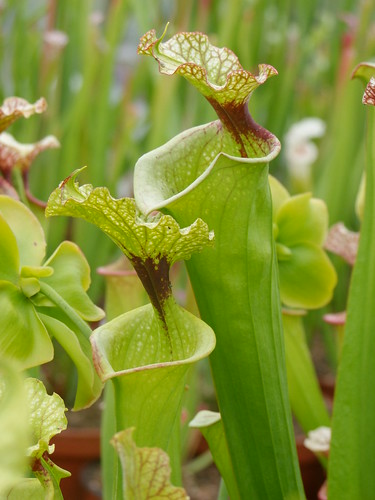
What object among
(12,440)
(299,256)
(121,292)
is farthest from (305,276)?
(12,440)

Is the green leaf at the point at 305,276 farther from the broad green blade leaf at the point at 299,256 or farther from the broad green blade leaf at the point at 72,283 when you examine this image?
the broad green blade leaf at the point at 72,283

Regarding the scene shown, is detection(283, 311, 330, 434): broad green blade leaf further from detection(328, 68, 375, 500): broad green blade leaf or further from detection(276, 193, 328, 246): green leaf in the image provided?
detection(328, 68, 375, 500): broad green blade leaf

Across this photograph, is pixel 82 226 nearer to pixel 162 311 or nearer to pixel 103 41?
pixel 103 41

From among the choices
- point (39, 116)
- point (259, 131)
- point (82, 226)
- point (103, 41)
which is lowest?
point (82, 226)

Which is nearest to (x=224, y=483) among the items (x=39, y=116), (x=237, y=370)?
(x=237, y=370)

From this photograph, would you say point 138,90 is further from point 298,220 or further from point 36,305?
point 36,305

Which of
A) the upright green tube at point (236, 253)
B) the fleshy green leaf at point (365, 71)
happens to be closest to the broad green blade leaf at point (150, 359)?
the upright green tube at point (236, 253)

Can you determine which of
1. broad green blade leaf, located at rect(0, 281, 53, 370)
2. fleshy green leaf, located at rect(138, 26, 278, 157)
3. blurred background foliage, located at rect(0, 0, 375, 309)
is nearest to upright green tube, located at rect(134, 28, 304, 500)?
fleshy green leaf, located at rect(138, 26, 278, 157)
